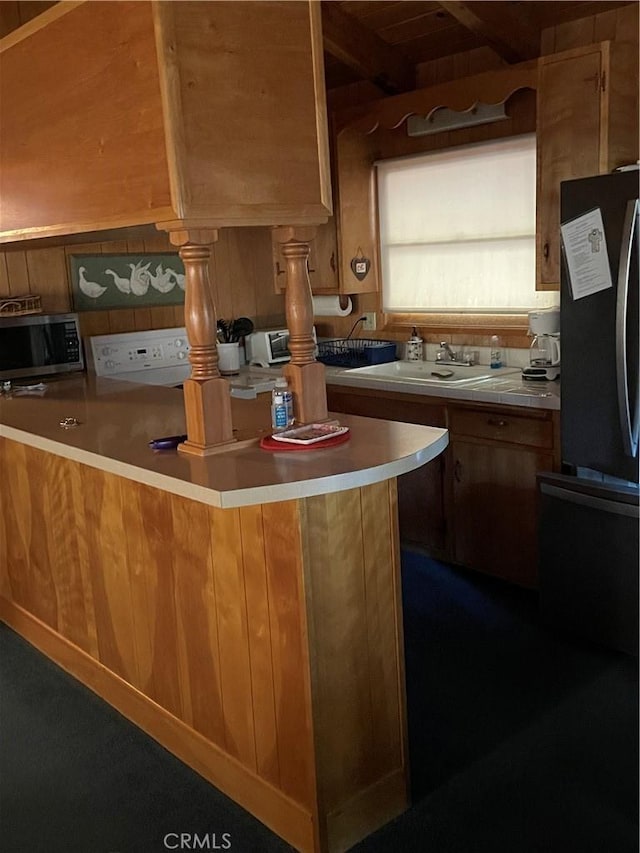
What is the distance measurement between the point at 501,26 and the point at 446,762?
2942 millimetres

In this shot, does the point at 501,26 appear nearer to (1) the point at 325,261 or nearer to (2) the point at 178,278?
(1) the point at 325,261

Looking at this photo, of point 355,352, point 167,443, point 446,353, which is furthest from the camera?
point 355,352

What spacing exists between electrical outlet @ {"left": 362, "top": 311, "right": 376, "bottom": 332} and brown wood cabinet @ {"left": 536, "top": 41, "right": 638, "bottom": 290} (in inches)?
52.9

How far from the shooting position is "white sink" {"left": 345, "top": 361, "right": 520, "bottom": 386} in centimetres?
382

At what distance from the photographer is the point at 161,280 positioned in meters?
4.58

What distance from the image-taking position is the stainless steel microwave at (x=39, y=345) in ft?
12.4

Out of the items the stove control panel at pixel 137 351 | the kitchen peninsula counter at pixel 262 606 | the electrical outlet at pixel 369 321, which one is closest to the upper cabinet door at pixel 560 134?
the electrical outlet at pixel 369 321

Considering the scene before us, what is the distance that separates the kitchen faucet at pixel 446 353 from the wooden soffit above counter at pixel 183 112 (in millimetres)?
2138

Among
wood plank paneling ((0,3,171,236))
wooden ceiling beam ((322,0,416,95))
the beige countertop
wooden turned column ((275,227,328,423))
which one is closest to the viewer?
the beige countertop

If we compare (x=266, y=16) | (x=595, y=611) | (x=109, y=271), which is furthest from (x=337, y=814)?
(x=109, y=271)

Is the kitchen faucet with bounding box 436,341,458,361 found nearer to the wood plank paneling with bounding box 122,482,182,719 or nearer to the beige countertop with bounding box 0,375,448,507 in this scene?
the beige countertop with bounding box 0,375,448,507
